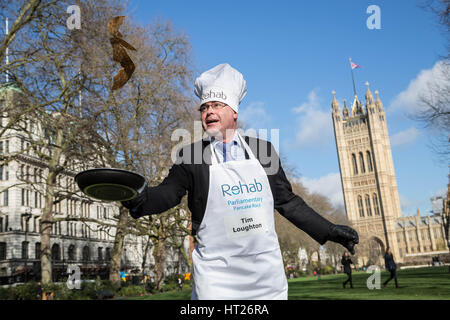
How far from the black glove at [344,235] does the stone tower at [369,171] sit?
13043cm

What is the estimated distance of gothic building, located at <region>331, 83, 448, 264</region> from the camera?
129 metres

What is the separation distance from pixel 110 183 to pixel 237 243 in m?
0.75

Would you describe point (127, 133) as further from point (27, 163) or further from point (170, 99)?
point (27, 163)

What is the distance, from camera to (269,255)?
8.23ft

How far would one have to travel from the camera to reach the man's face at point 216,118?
283 centimetres

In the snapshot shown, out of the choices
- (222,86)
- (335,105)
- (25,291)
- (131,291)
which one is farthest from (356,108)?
(222,86)

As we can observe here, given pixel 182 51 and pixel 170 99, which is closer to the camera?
pixel 170 99

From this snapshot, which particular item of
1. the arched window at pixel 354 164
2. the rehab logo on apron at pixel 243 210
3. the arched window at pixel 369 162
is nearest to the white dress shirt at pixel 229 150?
the rehab logo on apron at pixel 243 210

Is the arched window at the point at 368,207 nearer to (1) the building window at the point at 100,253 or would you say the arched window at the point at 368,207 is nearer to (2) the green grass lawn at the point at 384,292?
(1) the building window at the point at 100,253

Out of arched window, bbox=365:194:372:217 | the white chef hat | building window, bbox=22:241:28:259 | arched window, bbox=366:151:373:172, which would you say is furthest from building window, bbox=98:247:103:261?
arched window, bbox=366:151:373:172

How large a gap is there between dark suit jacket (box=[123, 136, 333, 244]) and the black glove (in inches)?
1.4

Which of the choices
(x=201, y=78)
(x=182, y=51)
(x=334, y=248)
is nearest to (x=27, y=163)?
(x=182, y=51)

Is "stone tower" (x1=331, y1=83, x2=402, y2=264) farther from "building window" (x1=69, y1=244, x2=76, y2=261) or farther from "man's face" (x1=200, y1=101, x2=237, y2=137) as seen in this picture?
"man's face" (x1=200, y1=101, x2=237, y2=137)

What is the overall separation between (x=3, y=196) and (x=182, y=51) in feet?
131
